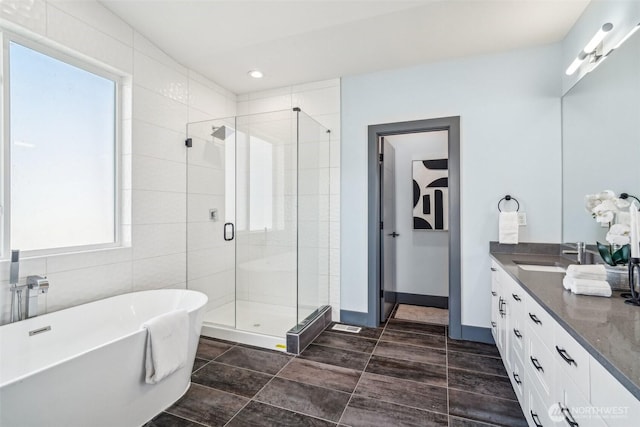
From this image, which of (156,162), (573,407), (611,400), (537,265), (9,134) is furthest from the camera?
(156,162)

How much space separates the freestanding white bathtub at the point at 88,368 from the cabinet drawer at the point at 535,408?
1.97 meters

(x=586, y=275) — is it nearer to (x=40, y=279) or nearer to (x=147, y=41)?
(x=40, y=279)

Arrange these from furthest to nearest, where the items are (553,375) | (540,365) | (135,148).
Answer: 1. (135,148)
2. (540,365)
3. (553,375)

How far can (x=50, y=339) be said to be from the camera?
1.83 m

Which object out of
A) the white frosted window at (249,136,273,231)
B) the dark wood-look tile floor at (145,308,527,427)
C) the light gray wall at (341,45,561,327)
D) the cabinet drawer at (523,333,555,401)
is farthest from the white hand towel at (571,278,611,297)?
the white frosted window at (249,136,273,231)

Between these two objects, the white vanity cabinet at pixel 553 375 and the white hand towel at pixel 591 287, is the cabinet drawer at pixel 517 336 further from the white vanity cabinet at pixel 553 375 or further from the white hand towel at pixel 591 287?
the white hand towel at pixel 591 287

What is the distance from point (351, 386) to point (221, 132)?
2695 mm

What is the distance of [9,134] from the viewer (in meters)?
1.84

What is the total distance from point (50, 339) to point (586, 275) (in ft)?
9.92

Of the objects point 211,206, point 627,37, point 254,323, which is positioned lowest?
point 254,323

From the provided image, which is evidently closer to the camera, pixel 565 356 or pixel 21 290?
pixel 565 356

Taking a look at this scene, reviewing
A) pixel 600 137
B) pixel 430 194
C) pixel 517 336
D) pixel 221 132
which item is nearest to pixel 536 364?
pixel 517 336

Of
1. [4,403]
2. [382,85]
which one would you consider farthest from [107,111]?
[382,85]

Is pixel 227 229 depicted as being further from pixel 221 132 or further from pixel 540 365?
pixel 540 365
